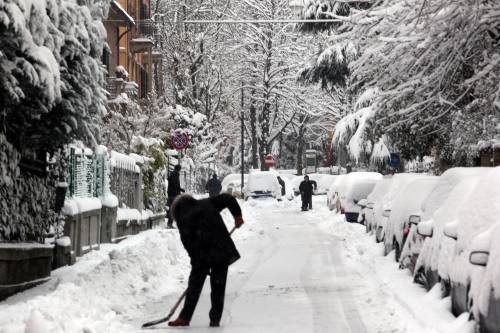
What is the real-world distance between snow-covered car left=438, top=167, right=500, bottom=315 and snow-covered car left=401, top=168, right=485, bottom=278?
1447 millimetres

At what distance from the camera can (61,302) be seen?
395 inches

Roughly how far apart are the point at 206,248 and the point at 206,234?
16 centimetres

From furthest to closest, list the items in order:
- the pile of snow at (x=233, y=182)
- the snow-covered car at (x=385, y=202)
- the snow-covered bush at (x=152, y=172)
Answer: the pile of snow at (x=233, y=182) → the snow-covered bush at (x=152, y=172) → the snow-covered car at (x=385, y=202)

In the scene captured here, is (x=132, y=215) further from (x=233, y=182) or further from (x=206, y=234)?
(x=233, y=182)

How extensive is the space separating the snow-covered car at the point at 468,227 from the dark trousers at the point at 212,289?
2.61 meters

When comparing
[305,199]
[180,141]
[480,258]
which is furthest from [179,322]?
[305,199]

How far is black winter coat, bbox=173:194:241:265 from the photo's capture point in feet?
34.7

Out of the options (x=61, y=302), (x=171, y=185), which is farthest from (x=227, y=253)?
(x=171, y=185)

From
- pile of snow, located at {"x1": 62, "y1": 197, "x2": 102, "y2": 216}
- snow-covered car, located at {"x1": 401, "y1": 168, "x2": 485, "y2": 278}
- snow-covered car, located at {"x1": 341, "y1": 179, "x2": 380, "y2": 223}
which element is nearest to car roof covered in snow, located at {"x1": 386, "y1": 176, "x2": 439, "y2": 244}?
snow-covered car, located at {"x1": 401, "y1": 168, "x2": 485, "y2": 278}

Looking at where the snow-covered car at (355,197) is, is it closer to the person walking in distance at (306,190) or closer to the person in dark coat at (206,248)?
the person walking in distance at (306,190)

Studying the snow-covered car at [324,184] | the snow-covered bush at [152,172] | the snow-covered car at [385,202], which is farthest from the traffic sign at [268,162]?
the snow-covered car at [385,202]

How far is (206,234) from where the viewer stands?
10.6 metres

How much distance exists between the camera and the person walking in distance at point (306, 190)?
44.2 metres

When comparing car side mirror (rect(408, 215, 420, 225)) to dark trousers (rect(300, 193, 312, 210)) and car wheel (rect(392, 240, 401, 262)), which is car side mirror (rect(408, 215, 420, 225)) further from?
dark trousers (rect(300, 193, 312, 210))
